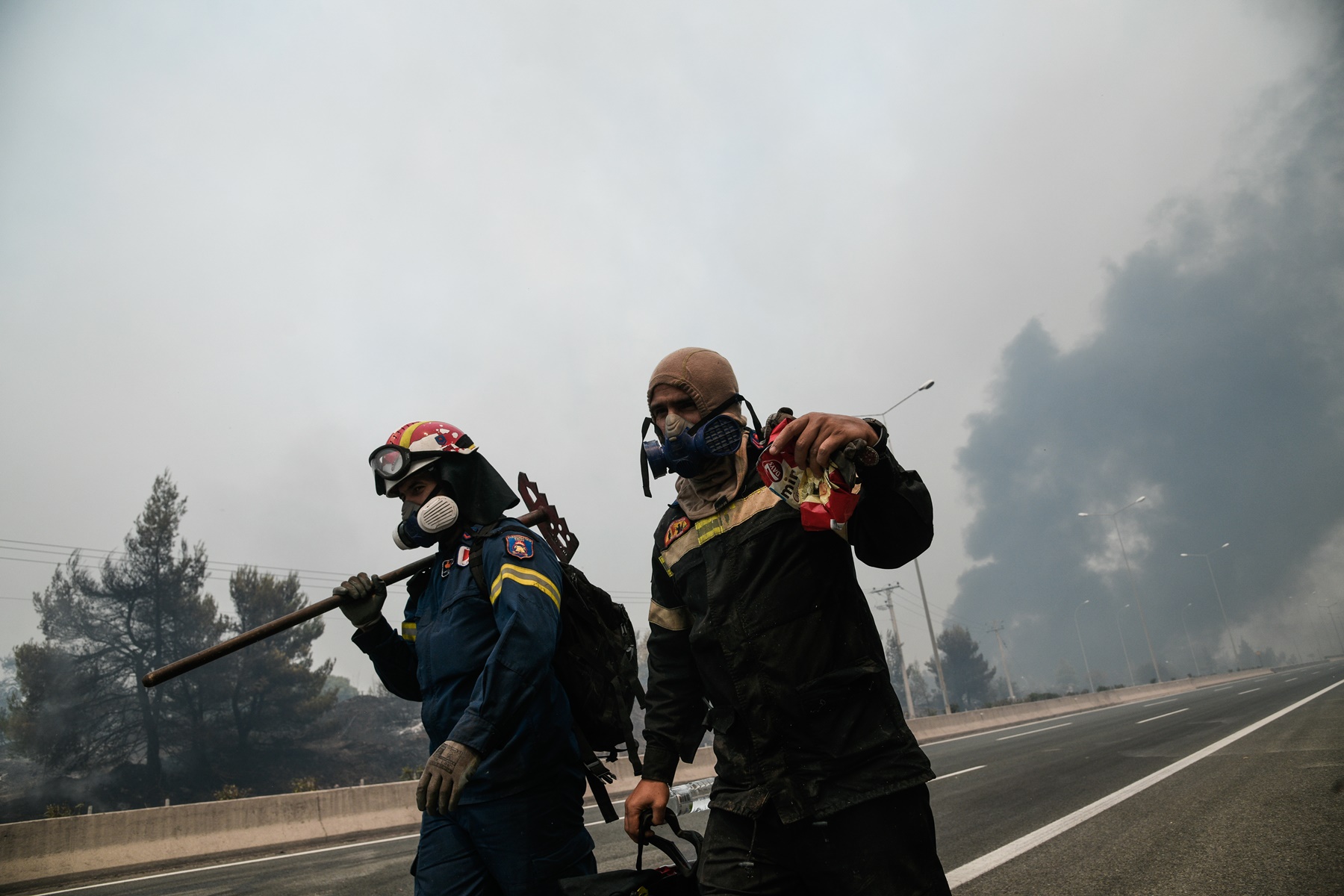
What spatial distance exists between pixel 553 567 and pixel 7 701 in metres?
42.5

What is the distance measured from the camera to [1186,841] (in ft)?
16.7

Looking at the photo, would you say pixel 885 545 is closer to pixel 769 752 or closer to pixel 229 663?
pixel 769 752

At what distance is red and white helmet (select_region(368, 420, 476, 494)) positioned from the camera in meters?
3.17

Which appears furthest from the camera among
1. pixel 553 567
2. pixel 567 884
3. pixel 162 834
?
pixel 162 834

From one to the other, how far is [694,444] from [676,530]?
0.97 feet

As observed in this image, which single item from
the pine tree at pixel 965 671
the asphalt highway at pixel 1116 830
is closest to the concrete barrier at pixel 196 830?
the asphalt highway at pixel 1116 830

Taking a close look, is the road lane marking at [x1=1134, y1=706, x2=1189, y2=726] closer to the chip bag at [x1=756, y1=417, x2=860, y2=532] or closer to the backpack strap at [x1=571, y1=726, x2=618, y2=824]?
the backpack strap at [x1=571, y1=726, x2=618, y2=824]

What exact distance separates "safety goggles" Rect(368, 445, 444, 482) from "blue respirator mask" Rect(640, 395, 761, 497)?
3.72ft

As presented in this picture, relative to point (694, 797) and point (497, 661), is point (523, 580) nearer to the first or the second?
point (497, 661)

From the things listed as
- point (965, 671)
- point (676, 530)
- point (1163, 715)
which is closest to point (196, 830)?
point (676, 530)

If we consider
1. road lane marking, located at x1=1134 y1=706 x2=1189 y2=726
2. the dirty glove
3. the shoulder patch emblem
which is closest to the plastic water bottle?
the dirty glove

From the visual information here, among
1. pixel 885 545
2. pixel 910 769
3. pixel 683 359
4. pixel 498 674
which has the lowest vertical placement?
pixel 910 769

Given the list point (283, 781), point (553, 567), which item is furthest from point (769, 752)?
point (283, 781)

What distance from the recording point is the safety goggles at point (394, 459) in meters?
3.16
